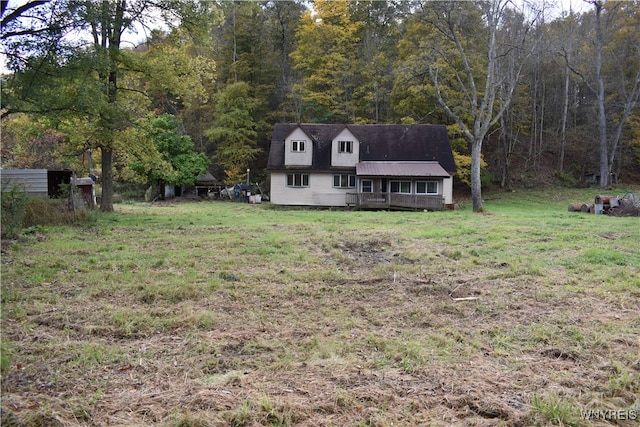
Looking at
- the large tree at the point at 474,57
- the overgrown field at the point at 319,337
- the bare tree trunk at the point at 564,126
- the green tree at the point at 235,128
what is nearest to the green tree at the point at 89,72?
the overgrown field at the point at 319,337

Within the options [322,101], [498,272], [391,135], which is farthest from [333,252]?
[322,101]

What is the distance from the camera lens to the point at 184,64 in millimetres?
18859

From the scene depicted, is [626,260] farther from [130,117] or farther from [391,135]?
[391,135]

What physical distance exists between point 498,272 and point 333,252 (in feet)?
12.3

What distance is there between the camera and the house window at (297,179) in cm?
2892

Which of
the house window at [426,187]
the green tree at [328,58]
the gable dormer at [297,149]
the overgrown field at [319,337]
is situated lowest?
the overgrown field at [319,337]

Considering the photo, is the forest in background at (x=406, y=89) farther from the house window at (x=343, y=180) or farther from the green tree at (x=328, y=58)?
the house window at (x=343, y=180)

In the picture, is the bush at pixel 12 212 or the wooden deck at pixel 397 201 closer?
the bush at pixel 12 212

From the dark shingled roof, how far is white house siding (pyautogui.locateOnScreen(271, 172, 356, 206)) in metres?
0.70

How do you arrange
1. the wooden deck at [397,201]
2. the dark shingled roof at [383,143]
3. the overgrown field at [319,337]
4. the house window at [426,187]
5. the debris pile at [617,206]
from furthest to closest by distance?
the dark shingled roof at [383,143]
the house window at [426,187]
the wooden deck at [397,201]
the debris pile at [617,206]
the overgrown field at [319,337]

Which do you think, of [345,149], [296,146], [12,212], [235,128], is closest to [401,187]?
[345,149]

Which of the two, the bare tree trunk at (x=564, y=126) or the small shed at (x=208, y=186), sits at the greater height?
the bare tree trunk at (x=564, y=126)

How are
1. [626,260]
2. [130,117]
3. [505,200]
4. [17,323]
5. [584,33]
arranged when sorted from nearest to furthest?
[17,323]
[626,260]
[130,117]
[505,200]
[584,33]

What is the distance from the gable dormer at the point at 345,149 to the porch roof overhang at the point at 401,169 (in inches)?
29.2
